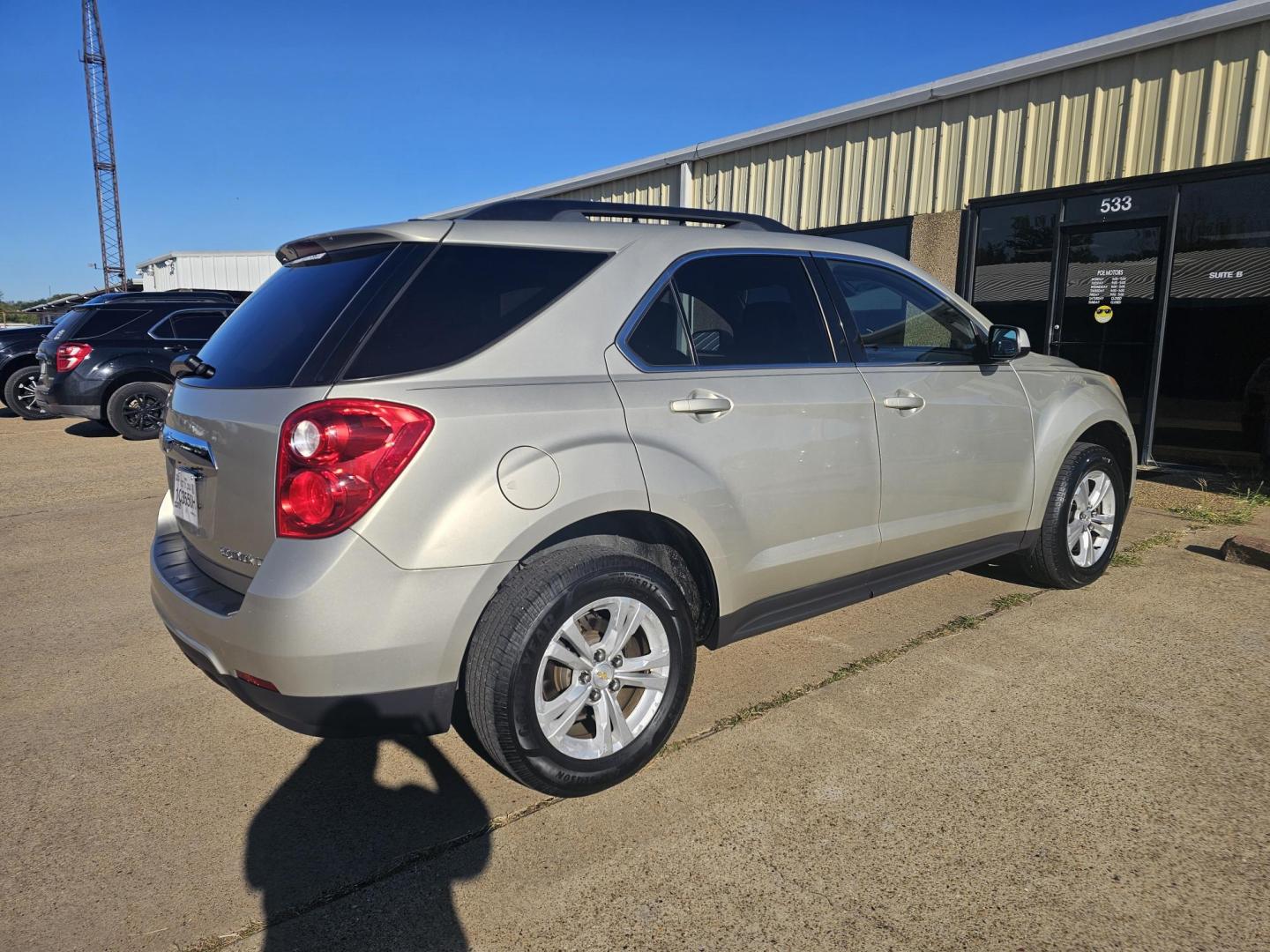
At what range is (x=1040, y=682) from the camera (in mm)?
3359

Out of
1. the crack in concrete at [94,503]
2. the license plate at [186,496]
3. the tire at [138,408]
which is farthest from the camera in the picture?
the tire at [138,408]

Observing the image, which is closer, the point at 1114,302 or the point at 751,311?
the point at 751,311

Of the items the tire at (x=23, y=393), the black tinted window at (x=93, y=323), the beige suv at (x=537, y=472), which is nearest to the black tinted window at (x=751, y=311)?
the beige suv at (x=537, y=472)

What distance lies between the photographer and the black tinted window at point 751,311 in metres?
3.02

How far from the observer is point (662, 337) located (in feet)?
9.40

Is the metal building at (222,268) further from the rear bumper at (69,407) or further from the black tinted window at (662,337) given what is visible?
the black tinted window at (662,337)

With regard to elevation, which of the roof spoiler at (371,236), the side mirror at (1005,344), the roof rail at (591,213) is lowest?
the side mirror at (1005,344)

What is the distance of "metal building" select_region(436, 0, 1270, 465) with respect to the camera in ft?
22.7

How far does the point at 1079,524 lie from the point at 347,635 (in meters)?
3.79

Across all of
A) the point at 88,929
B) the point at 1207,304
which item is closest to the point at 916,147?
the point at 1207,304

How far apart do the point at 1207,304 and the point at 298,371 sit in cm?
775

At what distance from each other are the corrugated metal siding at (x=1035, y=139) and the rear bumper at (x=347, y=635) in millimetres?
7583

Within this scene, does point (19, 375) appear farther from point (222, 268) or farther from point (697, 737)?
point (222, 268)

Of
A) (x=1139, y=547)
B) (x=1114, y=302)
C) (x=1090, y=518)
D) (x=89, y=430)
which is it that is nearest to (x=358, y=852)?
(x=1090, y=518)
